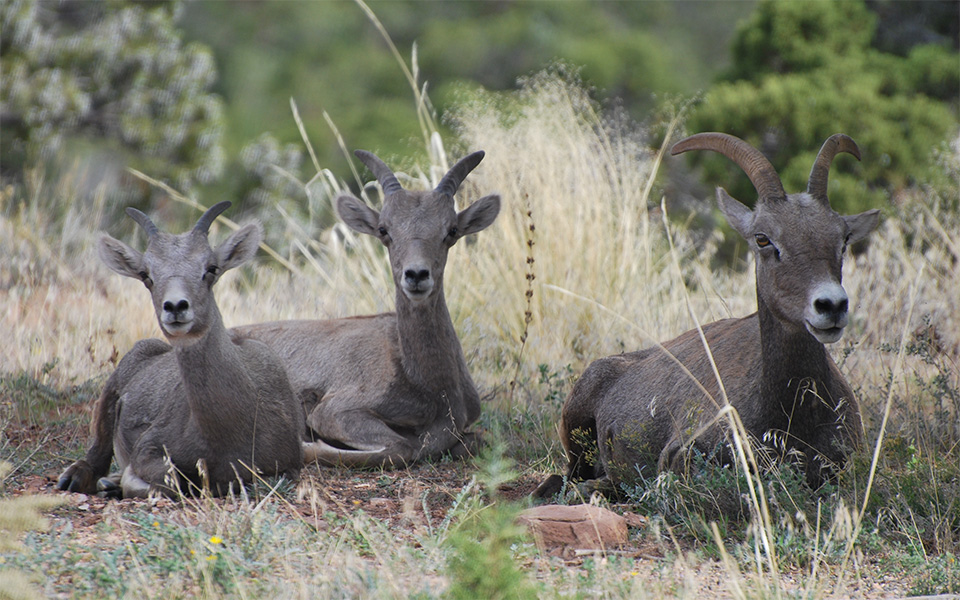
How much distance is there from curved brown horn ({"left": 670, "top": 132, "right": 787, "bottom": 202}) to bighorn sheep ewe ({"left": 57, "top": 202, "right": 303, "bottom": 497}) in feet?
7.97

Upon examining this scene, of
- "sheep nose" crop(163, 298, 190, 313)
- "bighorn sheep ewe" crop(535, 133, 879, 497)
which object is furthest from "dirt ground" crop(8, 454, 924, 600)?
"sheep nose" crop(163, 298, 190, 313)

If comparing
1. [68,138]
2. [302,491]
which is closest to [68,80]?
[68,138]

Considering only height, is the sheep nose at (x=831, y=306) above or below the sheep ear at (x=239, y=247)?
below

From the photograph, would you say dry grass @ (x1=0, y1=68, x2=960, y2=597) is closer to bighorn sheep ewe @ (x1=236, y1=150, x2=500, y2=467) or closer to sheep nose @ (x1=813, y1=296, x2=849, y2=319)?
bighorn sheep ewe @ (x1=236, y1=150, x2=500, y2=467)

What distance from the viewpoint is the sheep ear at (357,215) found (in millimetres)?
7254

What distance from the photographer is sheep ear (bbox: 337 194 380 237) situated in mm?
7254

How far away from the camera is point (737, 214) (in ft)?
18.0

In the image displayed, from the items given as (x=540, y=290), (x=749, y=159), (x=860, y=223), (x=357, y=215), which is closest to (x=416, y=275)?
(x=357, y=215)

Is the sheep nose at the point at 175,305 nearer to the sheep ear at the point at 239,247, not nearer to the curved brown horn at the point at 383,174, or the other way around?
the sheep ear at the point at 239,247

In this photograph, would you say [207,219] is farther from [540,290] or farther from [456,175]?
[540,290]

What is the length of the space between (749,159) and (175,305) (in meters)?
2.92

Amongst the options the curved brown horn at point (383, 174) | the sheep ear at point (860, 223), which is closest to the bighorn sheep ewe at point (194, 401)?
the curved brown horn at point (383, 174)

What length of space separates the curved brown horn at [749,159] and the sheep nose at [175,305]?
101 inches

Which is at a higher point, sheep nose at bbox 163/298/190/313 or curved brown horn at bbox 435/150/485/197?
curved brown horn at bbox 435/150/485/197
